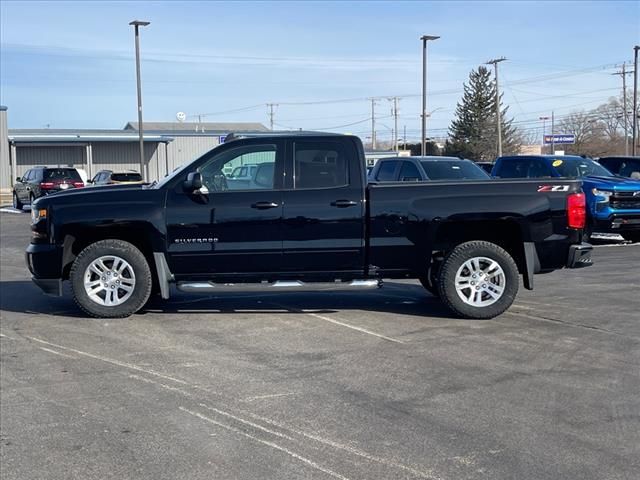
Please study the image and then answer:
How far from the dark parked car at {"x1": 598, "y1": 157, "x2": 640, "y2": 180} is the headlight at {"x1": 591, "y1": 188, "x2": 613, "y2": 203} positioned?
3.08 metres

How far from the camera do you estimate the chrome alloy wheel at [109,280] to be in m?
8.49

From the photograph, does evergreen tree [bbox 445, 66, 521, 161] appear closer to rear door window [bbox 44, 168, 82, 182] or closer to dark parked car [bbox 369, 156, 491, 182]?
rear door window [bbox 44, 168, 82, 182]

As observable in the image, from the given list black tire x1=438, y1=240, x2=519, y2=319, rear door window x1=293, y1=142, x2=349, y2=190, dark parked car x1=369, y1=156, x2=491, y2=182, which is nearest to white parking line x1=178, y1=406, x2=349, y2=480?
rear door window x1=293, y1=142, x2=349, y2=190

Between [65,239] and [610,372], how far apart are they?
18.8 feet

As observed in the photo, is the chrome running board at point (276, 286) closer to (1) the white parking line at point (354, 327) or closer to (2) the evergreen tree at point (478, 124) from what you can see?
(1) the white parking line at point (354, 327)

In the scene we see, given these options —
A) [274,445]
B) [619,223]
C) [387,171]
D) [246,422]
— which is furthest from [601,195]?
[274,445]

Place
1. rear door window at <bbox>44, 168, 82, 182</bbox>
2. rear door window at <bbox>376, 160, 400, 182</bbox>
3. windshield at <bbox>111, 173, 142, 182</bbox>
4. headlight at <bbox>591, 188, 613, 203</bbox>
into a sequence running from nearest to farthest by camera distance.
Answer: rear door window at <bbox>376, 160, 400, 182</bbox>
headlight at <bbox>591, 188, 613, 203</bbox>
rear door window at <bbox>44, 168, 82, 182</bbox>
windshield at <bbox>111, 173, 142, 182</bbox>

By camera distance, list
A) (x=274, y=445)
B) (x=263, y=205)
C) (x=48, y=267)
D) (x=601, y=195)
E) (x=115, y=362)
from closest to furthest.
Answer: (x=274, y=445), (x=115, y=362), (x=263, y=205), (x=48, y=267), (x=601, y=195)

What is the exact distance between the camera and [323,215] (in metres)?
8.34

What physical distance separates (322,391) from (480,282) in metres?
3.09

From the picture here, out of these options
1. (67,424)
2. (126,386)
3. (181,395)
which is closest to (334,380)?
(181,395)

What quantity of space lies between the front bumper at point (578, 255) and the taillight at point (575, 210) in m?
0.22

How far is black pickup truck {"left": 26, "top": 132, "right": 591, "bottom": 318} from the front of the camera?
8.35 m

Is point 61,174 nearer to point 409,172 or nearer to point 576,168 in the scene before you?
point 409,172
